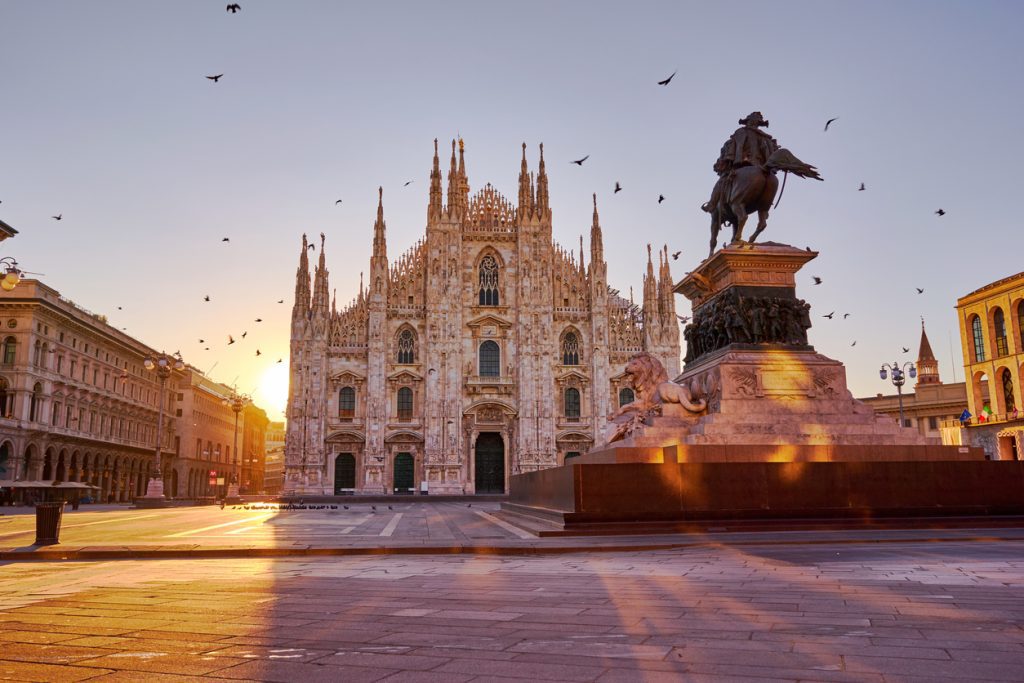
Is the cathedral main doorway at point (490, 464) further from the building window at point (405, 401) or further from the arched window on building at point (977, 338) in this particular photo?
the arched window on building at point (977, 338)

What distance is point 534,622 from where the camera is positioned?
4.75m

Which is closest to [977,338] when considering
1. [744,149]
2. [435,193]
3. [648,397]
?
[435,193]

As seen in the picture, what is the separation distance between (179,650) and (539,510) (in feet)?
35.5

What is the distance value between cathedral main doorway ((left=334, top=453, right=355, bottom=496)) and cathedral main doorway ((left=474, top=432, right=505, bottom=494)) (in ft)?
23.7

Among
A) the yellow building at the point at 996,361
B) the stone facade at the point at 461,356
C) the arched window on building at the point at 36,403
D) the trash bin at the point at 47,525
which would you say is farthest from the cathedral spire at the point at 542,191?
the trash bin at the point at 47,525

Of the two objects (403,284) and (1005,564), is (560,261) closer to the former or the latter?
(403,284)

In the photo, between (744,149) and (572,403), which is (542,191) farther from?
(744,149)

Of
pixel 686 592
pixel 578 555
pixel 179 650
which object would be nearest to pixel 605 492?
pixel 578 555

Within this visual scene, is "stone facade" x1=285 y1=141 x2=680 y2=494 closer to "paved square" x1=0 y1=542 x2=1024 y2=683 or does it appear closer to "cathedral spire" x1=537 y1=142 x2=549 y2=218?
"cathedral spire" x1=537 y1=142 x2=549 y2=218

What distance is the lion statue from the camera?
1298cm

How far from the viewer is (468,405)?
4691cm

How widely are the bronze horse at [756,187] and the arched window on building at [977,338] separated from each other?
A: 112ft

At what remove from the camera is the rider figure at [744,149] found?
13883 mm

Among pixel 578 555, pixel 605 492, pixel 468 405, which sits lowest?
pixel 578 555
